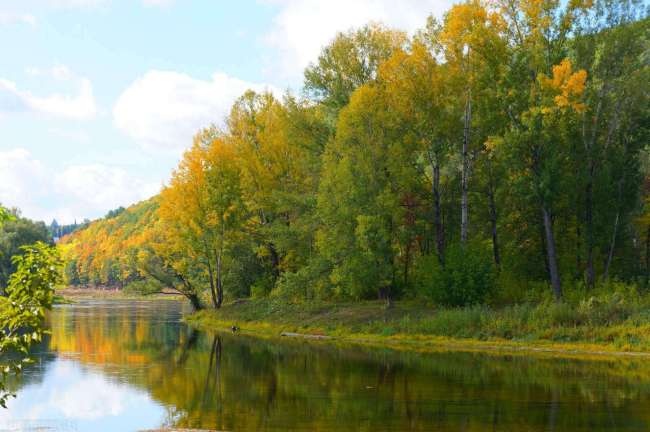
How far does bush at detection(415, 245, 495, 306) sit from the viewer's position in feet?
128

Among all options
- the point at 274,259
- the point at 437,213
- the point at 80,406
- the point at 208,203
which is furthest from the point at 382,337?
the point at 208,203

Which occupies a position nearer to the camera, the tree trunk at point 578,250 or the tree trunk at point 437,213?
the tree trunk at point 578,250

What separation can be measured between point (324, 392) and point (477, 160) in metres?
24.4

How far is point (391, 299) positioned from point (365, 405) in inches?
907

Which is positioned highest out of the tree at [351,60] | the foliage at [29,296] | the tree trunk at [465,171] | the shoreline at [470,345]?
the tree at [351,60]

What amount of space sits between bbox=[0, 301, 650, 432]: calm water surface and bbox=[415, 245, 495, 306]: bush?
6538mm

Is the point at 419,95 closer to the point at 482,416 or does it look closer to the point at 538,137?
the point at 538,137

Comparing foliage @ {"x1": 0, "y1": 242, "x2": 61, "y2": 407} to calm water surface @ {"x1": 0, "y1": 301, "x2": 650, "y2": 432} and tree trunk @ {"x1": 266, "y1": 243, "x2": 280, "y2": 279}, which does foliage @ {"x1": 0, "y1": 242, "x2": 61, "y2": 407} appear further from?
tree trunk @ {"x1": 266, "y1": 243, "x2": 280, "y2": 279}

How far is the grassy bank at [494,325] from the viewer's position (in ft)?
106

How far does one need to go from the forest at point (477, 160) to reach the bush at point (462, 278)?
79mm

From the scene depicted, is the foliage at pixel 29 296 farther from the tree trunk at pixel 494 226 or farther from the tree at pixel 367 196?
the tree trunk at pixel 494 226

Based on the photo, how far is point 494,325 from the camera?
117 ft

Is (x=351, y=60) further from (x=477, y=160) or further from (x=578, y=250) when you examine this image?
(x=578, y=250)

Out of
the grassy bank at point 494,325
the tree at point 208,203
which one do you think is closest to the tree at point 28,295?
the grassy bank at point 494,325
